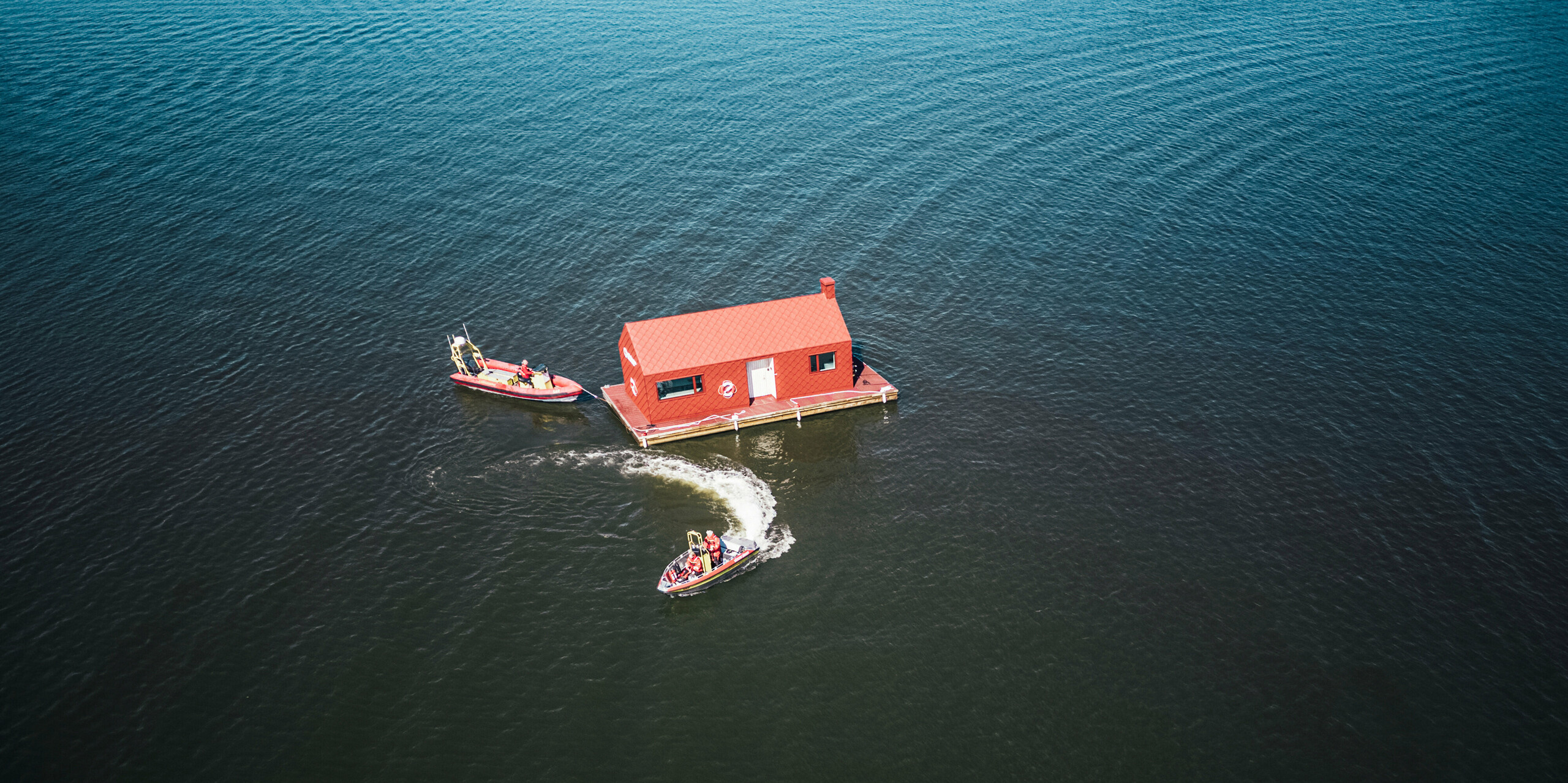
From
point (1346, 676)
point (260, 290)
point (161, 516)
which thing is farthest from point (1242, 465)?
point (260, 290)

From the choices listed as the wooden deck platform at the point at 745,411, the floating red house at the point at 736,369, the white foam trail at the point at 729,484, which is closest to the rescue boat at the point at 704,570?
the white foam trail at the point at 729,484

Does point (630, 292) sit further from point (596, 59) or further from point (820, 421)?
point (596, 59)

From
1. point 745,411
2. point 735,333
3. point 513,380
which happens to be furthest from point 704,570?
point 513,380

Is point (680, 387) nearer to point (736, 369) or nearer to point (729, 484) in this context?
point (736, 369)

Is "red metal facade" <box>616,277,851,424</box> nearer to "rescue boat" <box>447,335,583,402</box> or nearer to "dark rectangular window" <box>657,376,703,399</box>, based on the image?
"dark rectangular window" <box>657,376,703,399</box>

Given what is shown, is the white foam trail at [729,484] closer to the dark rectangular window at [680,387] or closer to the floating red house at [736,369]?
the floating red house at [736,369]

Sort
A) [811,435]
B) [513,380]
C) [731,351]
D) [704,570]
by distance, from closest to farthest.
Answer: [704,570]
[731,351]
[811,435]
[513,380]
